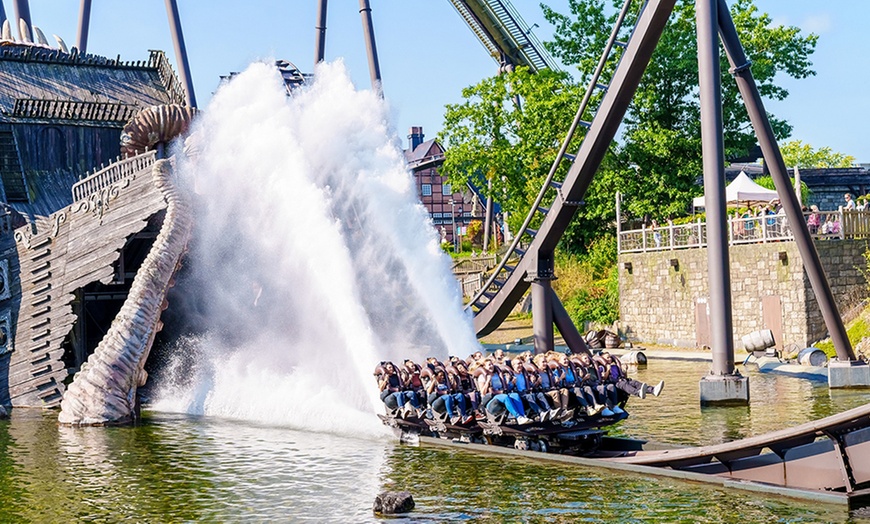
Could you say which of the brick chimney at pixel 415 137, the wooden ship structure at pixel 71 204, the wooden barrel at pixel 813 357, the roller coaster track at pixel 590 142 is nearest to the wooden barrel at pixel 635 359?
the wooden barrel at pixel 813 357

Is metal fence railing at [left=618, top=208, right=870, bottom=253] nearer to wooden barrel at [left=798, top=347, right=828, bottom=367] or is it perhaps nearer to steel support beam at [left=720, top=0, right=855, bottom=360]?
wooden barrel at [left=798, top=347, right=828, bottom=367]

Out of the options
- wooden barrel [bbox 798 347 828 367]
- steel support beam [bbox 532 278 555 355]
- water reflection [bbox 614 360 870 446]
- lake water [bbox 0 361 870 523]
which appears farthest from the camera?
wooden barrel [bbox 798 347 828 367]

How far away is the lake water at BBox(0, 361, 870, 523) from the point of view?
1534 cm

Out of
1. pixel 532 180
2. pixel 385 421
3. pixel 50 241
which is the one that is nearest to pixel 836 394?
pixel 385 421

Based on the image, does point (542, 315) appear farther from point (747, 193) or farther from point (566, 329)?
point (747, 193)

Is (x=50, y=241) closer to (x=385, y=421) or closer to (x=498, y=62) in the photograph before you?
(x=385, y=421)

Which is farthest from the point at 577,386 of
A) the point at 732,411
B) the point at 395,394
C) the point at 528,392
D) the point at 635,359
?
the point at 635,359

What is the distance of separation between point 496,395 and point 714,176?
7609 mm

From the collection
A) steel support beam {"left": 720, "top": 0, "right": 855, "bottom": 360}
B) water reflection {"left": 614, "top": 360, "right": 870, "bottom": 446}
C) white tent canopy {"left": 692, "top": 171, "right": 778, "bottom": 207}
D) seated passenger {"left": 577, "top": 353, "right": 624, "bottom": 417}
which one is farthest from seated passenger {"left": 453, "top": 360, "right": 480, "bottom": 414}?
white tent canopy {"left": 692, "top": 171, "right": 778, "bottom": 207}

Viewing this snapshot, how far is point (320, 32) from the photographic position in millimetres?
48000

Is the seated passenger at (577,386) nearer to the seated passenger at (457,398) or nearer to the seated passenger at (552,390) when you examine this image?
the seated passenger at (552,390)

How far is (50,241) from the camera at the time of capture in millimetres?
31125

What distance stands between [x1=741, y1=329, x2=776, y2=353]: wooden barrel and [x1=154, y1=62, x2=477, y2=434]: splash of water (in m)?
12.8

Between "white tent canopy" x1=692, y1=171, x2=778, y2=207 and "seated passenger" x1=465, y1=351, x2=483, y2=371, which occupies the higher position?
"white tent canopy" x1=692, y1=171, x2=778, y2=207
